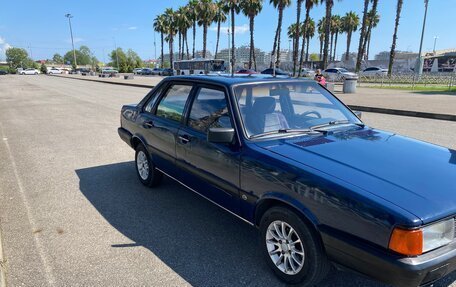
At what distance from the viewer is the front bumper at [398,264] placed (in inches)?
79.2

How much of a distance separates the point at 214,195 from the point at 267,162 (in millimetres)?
914

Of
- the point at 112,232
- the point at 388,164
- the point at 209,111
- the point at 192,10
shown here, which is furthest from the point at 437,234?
the point at 192,10

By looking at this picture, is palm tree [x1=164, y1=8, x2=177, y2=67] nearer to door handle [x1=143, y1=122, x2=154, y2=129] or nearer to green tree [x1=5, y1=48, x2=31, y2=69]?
door handle [x1=143, y1=122, x2=154, y2=129]

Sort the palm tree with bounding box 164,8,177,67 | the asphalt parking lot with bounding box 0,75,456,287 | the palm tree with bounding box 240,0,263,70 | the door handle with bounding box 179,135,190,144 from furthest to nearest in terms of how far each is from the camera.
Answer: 1. the palm tree with bounding box 164,8,177,67
2. the palm tree with bounding box 240,0,263,70
3. the door handle with bounding box 179,135,190,144
4. the asphalt parking lot with bounding box 0,75,456,287

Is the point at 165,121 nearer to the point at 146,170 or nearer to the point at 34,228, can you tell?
the point at 146,170

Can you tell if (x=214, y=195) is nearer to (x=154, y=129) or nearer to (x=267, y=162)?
(x=267, y=162)

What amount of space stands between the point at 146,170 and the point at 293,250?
111 inches

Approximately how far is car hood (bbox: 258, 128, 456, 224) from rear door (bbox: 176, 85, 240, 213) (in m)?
0.43

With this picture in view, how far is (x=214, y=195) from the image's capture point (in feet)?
11.2

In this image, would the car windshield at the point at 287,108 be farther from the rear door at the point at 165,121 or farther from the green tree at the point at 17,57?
the green tree at the point at 17,57

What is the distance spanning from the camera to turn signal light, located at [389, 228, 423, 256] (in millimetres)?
1992

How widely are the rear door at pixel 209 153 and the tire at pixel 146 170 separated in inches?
33.7

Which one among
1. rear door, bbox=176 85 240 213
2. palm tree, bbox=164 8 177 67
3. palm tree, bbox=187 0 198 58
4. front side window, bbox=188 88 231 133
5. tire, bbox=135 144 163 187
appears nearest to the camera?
rear door, bbox=176 85 240 213

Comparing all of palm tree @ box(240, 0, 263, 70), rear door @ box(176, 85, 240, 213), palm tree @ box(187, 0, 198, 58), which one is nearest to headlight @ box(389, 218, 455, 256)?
rear door @ box(176, 85, 240, 213)
